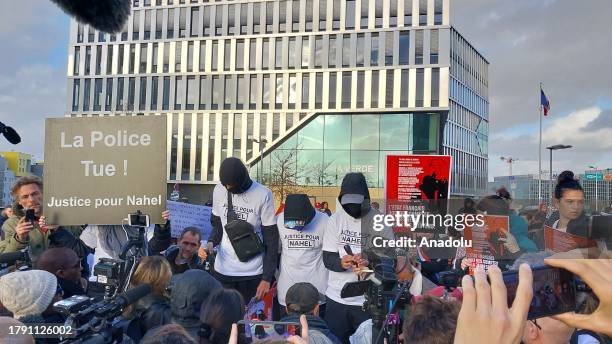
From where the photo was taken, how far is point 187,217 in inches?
265

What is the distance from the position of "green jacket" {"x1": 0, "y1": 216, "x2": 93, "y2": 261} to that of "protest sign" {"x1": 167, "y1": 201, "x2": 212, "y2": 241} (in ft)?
5.58

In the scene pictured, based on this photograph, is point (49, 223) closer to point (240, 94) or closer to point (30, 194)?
point (30, 194)

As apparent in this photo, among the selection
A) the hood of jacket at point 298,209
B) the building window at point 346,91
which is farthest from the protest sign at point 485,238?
the building window at point 346,91

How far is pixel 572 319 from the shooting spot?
1.17 m

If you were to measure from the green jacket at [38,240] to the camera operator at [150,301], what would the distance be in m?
1.25

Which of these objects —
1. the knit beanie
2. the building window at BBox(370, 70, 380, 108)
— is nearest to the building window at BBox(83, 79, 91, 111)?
the building window at BBox(370, 70, 380, 108)

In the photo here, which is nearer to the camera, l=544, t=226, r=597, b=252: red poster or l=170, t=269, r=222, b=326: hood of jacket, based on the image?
l=544, t=226, r=597, b=252: red poster

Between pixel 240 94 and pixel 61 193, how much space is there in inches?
1778

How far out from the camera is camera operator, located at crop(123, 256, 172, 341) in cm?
302

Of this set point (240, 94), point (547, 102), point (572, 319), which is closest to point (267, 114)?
point (240, 94)

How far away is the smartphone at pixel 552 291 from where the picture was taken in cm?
120

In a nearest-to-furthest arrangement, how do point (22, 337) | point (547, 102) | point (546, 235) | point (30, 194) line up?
1. point (22, 337)
2. point (546, 235)
3. point (30, 194)
4. point (547, 102)

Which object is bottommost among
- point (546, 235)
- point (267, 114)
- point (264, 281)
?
point (264, 281)

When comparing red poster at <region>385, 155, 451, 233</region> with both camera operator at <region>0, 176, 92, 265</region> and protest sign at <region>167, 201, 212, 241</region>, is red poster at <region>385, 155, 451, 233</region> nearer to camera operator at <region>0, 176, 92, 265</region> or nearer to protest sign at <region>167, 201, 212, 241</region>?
protest sign at <region>167, 201, 212, 241</region>
